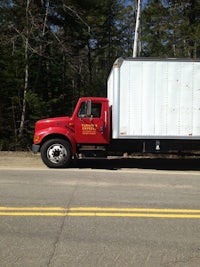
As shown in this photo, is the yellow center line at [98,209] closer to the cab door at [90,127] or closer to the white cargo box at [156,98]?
the white cargo box at [156,98]

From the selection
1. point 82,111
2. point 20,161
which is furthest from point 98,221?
point 20,161

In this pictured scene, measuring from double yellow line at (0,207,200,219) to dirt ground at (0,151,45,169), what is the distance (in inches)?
238

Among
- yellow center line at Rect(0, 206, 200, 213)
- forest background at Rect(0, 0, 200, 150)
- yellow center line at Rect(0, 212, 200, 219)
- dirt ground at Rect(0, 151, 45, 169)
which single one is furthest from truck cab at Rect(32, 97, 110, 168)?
forest background at Rect(0, 0, 200, 150)

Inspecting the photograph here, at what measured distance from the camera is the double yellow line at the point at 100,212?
6766 millimetres

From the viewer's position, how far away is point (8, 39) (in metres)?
21.5

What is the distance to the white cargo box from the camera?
494 inches

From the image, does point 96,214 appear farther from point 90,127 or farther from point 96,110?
→ point 96,110

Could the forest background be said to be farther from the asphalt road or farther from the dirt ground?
the asphalt road

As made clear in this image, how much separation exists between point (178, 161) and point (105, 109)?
371 cm

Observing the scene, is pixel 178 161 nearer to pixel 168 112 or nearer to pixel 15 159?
pixel 168 112

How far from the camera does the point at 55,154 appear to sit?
42.2 feet

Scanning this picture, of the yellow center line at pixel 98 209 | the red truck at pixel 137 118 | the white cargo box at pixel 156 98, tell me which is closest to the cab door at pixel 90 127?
the red truck at pixel 137 118

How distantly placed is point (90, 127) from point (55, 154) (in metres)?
1.36

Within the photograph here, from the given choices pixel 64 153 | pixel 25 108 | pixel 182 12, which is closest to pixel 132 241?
pixel 64 153
